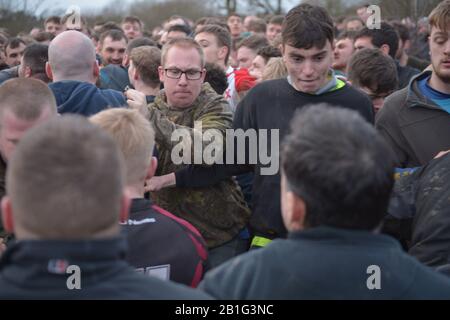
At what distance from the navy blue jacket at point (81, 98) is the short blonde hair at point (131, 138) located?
98cm

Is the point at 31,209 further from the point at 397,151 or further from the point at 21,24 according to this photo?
the point at 21,24

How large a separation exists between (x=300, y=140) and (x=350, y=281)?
0.45 m

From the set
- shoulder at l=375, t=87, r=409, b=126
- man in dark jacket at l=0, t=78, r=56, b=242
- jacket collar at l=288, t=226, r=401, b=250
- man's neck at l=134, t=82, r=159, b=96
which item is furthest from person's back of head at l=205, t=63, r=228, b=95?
jacket collar at l=288, t=226, r=401, b=250

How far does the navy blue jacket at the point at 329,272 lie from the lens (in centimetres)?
207

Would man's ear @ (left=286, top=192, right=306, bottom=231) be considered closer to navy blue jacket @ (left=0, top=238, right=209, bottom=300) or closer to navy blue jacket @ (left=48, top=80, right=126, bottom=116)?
navy blue jacket @ (left=0, top=238, right=209, bottom=300)

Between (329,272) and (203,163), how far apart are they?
7.72 ft

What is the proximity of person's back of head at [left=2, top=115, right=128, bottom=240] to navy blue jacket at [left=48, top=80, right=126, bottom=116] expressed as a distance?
89.6 inches

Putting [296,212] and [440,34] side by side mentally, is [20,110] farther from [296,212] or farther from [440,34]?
[440,34]

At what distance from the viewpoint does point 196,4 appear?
34781 millimetres

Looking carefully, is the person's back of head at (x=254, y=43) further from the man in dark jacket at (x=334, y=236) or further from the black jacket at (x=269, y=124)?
the man in dark jacket at (x=334, y=236)

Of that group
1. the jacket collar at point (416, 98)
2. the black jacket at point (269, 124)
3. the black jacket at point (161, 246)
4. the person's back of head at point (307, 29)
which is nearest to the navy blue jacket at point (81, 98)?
the black jacket at point (269, 124)

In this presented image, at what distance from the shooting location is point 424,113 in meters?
4.15
